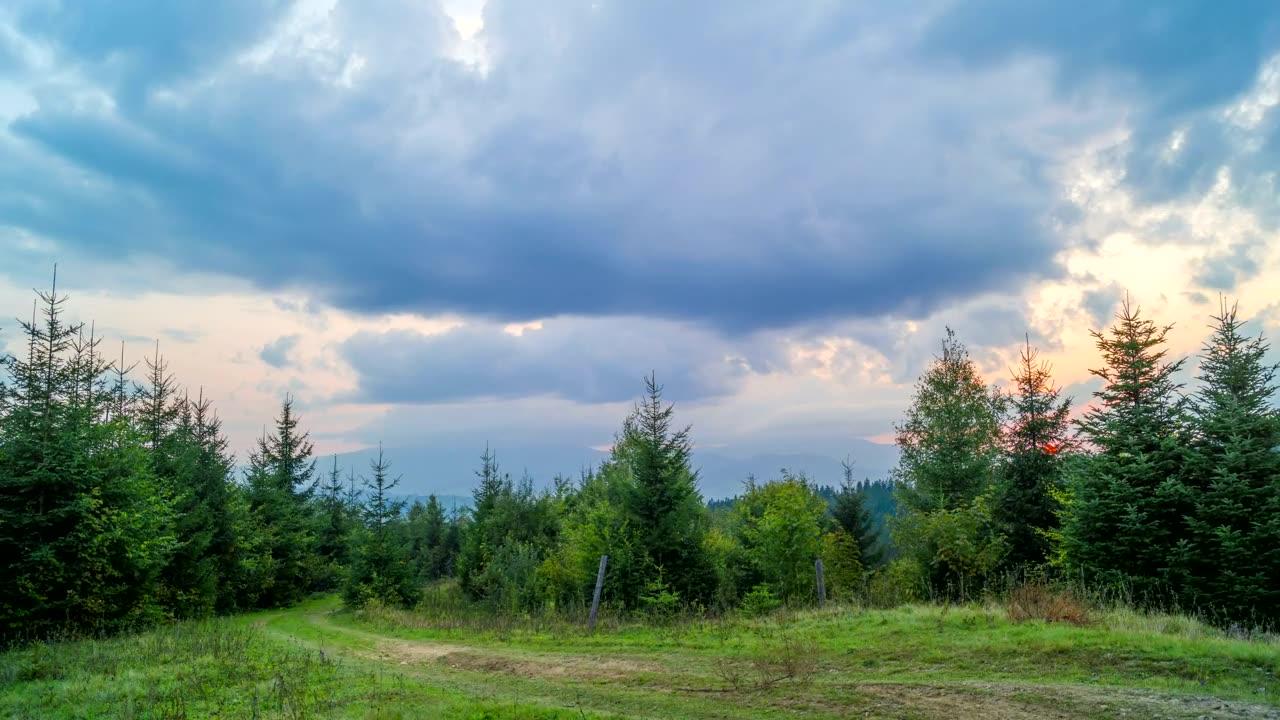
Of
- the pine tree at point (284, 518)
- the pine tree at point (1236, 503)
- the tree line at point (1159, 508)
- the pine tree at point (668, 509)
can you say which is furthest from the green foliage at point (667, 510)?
the pine tree at point (284, 518)

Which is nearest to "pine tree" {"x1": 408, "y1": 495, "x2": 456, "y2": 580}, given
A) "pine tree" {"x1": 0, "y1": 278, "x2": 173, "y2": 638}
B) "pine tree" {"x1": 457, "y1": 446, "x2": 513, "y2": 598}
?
"pine tree" {"x1": 457, "y1": 446, "x2": 513, "y2": 598}

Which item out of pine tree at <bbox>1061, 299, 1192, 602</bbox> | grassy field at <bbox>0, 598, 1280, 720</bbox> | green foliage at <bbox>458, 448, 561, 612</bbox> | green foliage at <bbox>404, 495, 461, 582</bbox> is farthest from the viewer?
green foliage at <bbox>404, 495, 461, 582</bbox>

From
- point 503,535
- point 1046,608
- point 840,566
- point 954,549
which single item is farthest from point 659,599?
point 503,535

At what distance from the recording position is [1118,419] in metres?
21.8

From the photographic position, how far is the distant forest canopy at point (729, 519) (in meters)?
19.6

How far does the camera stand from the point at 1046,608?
14.8 m

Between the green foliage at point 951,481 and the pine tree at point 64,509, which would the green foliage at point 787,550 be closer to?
the green foliage at point 951,481

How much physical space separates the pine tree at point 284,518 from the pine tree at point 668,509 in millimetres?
26044

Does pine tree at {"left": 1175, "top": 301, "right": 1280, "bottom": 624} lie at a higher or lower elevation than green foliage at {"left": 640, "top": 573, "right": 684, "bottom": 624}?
higher

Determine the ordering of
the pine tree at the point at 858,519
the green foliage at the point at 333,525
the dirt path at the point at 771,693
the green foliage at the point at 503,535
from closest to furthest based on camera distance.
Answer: the dirt path at the point at 771,693 < the green foliage at the point at 503,535 < the pine tree at the point at 858,519 < the green foliage at the point at 333,525

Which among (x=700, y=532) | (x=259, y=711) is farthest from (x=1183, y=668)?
(x=700, y=532)

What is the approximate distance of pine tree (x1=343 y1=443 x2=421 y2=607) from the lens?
35719mm

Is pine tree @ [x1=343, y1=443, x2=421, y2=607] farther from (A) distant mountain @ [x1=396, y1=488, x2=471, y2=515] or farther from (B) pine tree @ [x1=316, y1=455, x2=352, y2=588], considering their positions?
(B) pine tree @ [x1=316, y1=455, x2=352, y2=588]

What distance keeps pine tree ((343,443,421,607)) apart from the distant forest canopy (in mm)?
120
